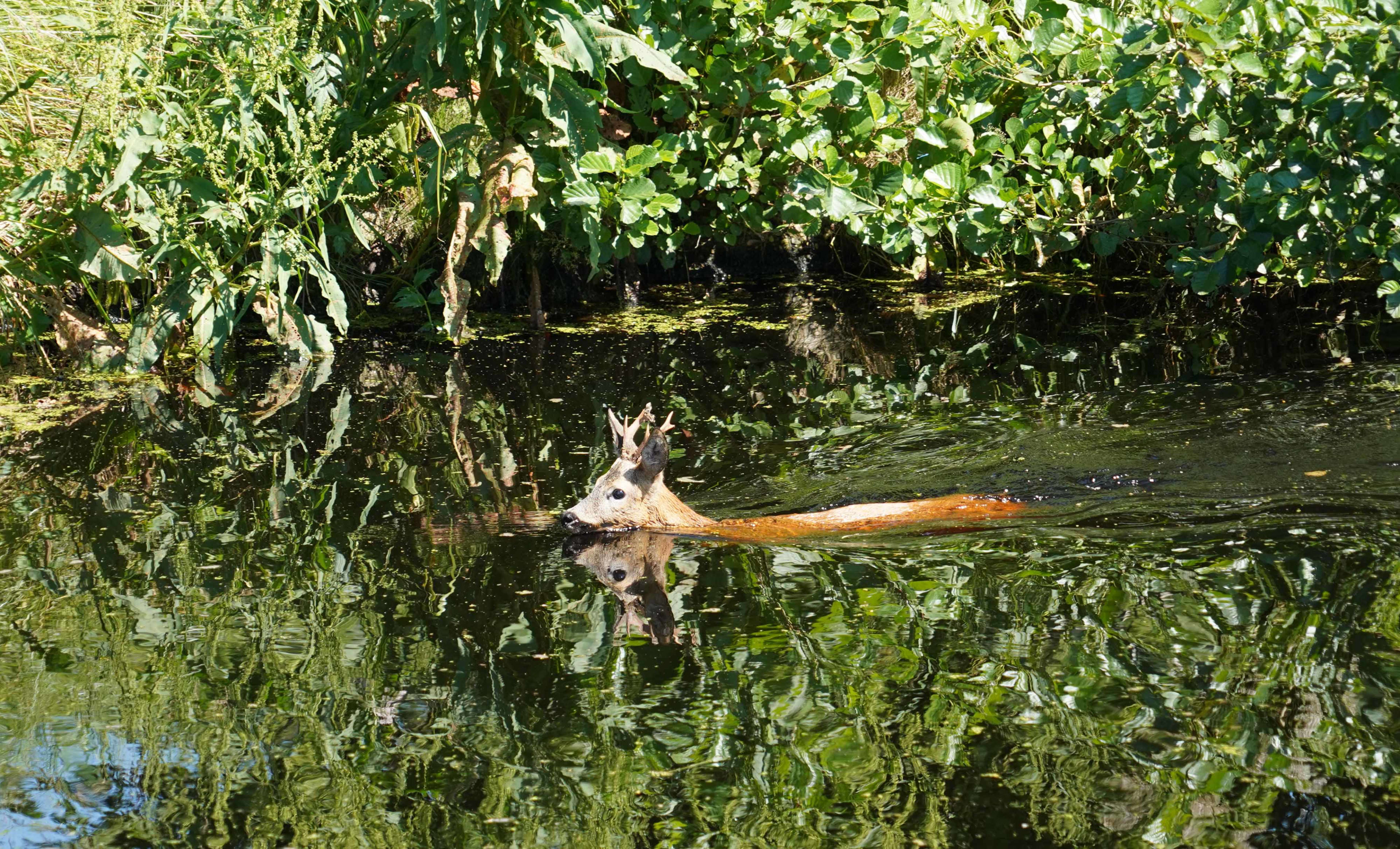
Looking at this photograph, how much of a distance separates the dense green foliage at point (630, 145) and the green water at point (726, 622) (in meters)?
0.82

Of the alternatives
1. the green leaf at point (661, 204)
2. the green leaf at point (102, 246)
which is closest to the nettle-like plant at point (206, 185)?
the green leaf at point (102, 246)

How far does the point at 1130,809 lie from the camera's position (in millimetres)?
2586

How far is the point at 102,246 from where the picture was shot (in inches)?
267

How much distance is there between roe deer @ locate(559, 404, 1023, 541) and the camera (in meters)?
4.47

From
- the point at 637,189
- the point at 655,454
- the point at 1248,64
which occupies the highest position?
the point at 637,189

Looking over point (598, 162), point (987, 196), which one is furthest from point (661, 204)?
point (987, 196)

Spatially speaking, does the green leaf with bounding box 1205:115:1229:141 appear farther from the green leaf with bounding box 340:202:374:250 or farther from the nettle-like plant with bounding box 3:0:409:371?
the green leaf with bounding box 340:202:374:250

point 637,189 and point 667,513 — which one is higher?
point 637,189

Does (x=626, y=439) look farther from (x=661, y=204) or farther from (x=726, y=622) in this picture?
(x=661, y=204)

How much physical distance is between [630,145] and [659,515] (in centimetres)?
418

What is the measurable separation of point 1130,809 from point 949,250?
291 inches

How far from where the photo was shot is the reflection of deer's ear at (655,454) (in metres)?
4.43

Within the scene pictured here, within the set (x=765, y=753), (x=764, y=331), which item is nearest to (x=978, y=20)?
(x=764, y=331)

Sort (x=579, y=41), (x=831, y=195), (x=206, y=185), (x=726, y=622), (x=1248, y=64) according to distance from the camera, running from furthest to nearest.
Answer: (x=831, y=195) < (x=206, y=185) < (x=579, y=41) < (x=1248, y=64) < (x=726, y=622)
